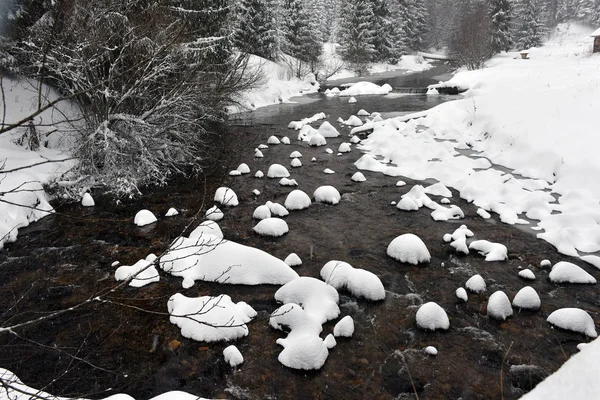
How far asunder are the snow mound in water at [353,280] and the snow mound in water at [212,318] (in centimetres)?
138

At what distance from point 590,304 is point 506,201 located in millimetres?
3789

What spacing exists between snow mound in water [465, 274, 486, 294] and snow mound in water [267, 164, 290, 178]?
6.21 meters

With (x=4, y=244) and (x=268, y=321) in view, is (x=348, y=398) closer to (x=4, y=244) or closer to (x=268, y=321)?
(x=268, y=321)

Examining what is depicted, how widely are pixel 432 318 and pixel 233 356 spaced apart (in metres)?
2.58

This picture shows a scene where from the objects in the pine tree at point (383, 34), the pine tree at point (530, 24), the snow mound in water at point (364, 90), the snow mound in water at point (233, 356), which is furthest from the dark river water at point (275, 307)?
the pine tree at point (530, 24)

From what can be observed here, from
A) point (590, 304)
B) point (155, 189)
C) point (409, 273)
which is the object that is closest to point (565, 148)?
point (590, 304)

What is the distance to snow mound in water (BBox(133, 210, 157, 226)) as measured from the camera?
828 cm

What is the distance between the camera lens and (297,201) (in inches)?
356

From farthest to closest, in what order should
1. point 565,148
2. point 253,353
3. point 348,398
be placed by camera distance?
point 565,148, point 253,353, point 348,398

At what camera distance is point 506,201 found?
910 centimetres

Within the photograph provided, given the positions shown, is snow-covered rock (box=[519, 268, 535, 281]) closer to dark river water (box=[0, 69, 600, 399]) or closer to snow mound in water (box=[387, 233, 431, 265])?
dark river water (box=[0, 69, 600, 399])

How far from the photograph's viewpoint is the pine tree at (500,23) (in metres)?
41.1

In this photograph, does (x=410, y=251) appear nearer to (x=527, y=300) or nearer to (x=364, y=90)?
(x=527, y=300)

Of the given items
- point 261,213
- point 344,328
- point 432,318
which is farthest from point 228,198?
point 432,318
